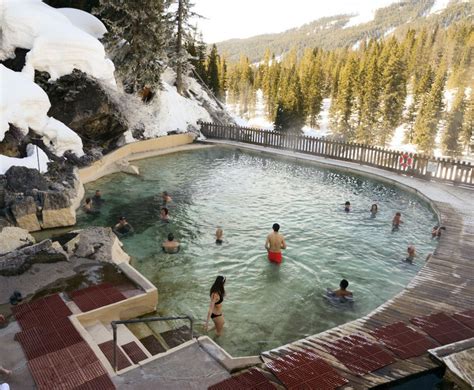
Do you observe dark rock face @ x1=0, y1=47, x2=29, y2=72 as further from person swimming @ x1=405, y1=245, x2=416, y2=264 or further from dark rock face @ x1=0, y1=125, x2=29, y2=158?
person swimming @ x1=405, y1=245, x2=416, y2=264

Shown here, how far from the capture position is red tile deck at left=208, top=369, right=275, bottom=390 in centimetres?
623

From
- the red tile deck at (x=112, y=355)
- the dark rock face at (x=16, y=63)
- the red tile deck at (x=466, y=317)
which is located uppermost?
the dark rock face at (x=16, y=63)

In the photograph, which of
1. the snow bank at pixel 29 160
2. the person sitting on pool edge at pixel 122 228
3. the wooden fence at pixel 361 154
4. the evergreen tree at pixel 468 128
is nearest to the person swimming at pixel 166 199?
the person sitting on pool edge at pixel 122 228

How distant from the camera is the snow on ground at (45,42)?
2069cm

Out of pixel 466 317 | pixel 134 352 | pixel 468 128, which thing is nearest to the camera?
pixel 134 352

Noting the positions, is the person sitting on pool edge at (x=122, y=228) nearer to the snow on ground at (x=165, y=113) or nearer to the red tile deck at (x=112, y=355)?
the red tile deck at (x=112, y=355)

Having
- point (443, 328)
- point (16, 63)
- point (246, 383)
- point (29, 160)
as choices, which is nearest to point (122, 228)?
point (29, 160)

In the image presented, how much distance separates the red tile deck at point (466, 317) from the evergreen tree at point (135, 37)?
2652cm

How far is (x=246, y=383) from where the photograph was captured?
20.9 ft

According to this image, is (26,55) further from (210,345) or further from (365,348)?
(365,348)

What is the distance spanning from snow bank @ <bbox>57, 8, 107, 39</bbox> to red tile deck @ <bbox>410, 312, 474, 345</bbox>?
28.2 meters

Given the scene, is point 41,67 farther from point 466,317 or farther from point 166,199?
point 466,317

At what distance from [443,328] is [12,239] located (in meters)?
11.5

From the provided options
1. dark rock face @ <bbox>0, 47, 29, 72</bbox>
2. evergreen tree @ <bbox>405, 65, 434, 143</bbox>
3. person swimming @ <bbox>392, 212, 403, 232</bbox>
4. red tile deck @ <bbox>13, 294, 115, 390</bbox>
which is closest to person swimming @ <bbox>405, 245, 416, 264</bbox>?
person swimming @ <bbox>392, 212, 403, 232</bbox>
